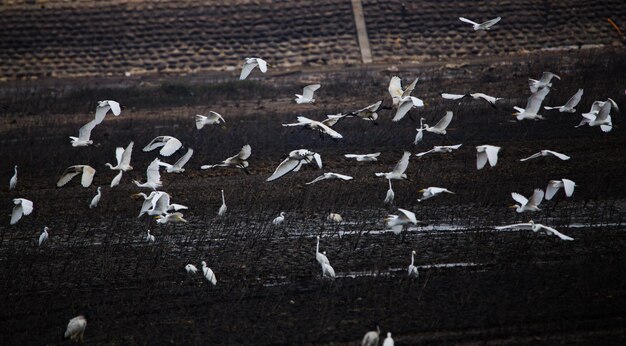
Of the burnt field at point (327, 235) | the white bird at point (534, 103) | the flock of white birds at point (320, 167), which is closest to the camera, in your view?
the burnt field at point (327, 235)

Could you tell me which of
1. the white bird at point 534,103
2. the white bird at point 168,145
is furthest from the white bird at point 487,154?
the white bird at point 168,145

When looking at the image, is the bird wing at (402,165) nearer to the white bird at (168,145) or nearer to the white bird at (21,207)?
the white bird at (168,145)

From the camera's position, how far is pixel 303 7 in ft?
123

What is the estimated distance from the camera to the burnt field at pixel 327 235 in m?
11.9

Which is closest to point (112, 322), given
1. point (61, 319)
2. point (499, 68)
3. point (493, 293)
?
point (61, 319)

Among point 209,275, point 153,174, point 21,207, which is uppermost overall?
point 21,207

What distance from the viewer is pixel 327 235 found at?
53.3 feet

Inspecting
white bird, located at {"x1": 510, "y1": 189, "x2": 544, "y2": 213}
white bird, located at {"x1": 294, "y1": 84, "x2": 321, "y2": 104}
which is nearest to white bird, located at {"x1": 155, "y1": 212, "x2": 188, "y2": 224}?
white bird, located at {"x1": 294, "y1": 84, "x2": 321, "y2": 104}

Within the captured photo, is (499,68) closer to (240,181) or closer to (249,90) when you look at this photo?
(249,90)

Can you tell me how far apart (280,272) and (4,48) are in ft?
85.9

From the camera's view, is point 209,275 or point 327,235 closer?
point 209,275

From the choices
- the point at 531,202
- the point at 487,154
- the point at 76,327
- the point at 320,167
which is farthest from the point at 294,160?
the point at 76,327

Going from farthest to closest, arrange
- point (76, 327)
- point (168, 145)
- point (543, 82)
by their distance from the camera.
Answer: point (543, 82)
point (168, 145)
point (76, 327)

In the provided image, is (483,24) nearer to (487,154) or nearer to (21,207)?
(487,154)
